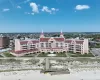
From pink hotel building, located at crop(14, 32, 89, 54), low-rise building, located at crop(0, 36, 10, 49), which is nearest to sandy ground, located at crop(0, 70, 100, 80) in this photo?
pink hotel building, located at crop(14, 32, 89, 54)

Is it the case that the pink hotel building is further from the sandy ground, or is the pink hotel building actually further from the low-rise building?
the sandy ground

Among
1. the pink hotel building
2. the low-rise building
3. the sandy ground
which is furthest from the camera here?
the low-rise building

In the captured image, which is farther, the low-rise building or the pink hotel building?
the low-rise building

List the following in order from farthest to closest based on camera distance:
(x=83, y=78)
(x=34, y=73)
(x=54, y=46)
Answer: (x=54, y=46) < (x=34, y=73) < (x=83, y=78)

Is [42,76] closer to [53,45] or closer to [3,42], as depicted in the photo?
[53,45]

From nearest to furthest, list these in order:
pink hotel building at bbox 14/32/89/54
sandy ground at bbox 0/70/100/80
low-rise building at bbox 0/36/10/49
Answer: sandy ground at bbox 0/70/100/80 < pink hotel building at bbox 14/32/89/54 < low-rise building at bbox 0/36/10/49

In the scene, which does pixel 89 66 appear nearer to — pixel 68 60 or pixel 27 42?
pixel 68 60

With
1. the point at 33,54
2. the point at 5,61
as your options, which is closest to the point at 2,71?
the point at 5,61
